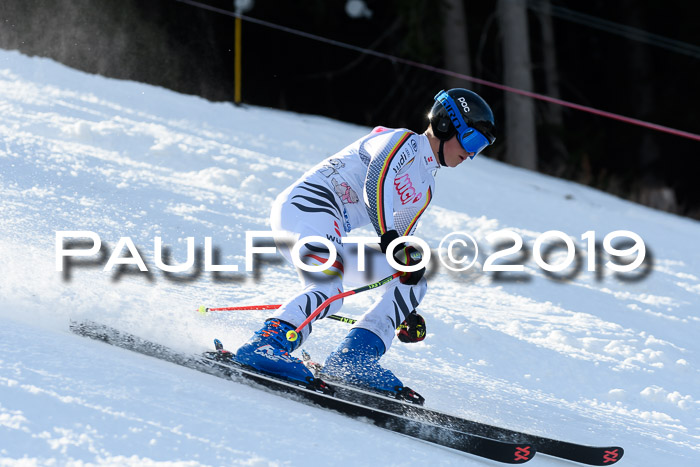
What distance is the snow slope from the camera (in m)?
2.79

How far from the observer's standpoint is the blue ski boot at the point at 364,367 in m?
3.55

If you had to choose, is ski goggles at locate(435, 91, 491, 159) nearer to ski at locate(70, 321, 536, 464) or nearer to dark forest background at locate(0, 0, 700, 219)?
ski at locate(70, 321, 536, 464)

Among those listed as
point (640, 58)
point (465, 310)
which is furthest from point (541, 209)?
point (640, 58)

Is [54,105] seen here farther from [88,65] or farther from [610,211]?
[610,211]

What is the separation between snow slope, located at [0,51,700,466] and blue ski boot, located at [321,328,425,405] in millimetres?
343

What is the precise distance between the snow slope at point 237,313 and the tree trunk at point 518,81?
13.5 ft

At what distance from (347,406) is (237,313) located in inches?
63.6

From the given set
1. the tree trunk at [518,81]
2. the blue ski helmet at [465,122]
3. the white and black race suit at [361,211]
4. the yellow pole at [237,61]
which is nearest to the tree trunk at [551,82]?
the tree trunk at [518,81]

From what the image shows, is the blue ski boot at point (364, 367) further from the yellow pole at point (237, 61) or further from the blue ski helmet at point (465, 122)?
the yellow pole at point (237, 61)

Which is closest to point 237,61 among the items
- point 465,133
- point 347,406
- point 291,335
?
point 465,133

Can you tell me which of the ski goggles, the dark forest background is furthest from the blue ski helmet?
the dark forest background

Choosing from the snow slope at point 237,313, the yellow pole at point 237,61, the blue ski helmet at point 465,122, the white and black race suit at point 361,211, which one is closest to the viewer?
the snow slope at point 237,313

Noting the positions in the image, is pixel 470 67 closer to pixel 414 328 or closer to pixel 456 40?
pixel 456 40

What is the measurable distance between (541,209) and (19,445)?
7.29 meters
